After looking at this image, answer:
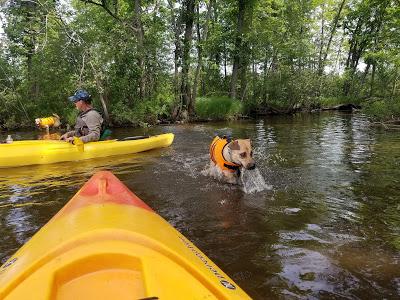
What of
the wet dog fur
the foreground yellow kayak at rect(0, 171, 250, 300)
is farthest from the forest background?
the foreground yellow kayak at rect(0, 171, 250, 300)

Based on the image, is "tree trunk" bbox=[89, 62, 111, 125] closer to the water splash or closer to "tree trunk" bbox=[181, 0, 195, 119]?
"tree trunk" bbox=[181, 0, 195, 119]

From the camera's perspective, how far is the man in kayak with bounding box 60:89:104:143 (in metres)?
8.07

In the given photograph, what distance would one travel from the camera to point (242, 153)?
5.75 m

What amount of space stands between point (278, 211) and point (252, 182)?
1206 mm

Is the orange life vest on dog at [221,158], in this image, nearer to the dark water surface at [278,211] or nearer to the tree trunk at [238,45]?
the dark water surface at [278,211]

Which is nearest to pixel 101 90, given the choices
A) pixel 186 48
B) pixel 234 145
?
pixel 186 48

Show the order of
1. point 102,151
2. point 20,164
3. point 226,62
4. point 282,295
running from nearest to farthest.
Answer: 1. point 282,295
2. point 20,164
3. point 102,151
4. point 226,62

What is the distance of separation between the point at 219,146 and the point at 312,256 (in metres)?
2.98

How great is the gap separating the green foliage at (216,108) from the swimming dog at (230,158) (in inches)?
507

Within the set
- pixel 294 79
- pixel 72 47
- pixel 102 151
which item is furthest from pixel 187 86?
pixel 102 151

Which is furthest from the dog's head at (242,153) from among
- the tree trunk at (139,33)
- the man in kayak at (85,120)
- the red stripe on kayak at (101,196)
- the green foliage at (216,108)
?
the green foliage at (216,108)

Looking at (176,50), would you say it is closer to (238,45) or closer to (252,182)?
(238,45)

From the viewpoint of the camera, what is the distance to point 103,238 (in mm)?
2158

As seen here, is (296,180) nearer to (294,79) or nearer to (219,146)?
(219,146)
